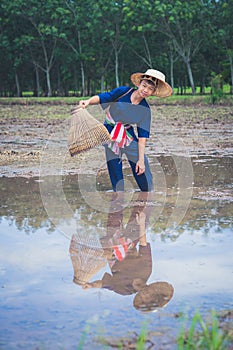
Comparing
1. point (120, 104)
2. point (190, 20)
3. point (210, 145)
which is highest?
point (190, 20)

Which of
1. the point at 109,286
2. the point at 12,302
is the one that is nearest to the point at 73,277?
the point at 109,286

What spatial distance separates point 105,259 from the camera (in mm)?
5277

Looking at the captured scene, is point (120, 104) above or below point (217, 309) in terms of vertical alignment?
above

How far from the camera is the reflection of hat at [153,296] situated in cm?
411

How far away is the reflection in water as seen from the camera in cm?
439

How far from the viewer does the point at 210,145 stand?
1352 centimetres

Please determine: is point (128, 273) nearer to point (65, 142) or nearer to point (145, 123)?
point (145, 123)

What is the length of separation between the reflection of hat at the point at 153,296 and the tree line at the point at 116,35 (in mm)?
37018

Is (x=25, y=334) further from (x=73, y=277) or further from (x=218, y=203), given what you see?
(x=218, y=203)

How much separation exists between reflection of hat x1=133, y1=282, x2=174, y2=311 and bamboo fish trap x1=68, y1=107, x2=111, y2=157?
280 cm

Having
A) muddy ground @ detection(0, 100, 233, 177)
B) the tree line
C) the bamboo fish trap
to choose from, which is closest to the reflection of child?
the bamboo fish trap

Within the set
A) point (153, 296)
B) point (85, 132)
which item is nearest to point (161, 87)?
point (85, 132)

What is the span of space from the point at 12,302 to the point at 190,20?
4098cm

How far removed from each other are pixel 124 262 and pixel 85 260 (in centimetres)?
31
